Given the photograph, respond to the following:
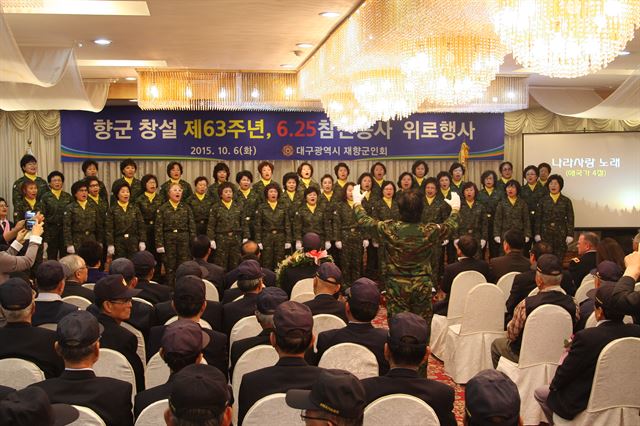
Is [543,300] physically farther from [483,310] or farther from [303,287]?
[303,287]

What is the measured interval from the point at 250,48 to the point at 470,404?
7386 millimetres

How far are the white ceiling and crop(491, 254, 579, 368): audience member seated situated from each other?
305cm

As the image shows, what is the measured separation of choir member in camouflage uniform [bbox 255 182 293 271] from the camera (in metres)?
10.7

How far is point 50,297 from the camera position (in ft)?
15.9

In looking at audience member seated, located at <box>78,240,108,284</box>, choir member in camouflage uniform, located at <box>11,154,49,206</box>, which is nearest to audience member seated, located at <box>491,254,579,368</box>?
audience member seated, located at <box>78,240,108,284</box>

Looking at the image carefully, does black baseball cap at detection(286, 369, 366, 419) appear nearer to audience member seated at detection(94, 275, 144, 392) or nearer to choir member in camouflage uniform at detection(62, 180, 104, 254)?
audience member seated at detection(94, 275, 144, 392)

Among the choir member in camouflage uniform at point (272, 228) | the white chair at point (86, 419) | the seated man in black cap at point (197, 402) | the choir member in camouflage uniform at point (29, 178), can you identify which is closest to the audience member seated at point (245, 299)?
the white chair at point (86, 419)

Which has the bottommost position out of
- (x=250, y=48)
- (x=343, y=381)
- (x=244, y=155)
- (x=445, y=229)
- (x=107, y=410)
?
(x=107, y=410)

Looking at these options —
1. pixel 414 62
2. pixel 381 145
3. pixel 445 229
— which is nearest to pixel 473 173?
pixel 381 145

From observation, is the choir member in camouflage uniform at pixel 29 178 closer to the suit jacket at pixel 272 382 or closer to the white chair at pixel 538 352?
the white chair at pixel 538 352

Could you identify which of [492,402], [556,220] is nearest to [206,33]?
[556,220]

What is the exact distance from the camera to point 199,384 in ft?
8.07

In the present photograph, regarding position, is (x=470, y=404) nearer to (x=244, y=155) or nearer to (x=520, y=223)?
(x=520, y=223)

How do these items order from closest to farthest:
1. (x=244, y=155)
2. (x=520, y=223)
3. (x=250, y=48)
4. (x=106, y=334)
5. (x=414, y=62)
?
(x=106, y=334) → (x=414, y=62) → (x=250, y=48) → (x=520, y=223) → (x=244, y=155)
